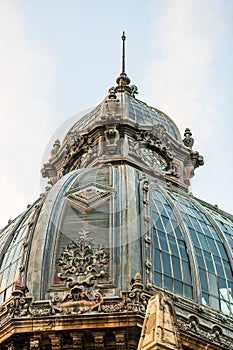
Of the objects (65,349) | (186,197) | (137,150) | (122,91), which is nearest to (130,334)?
(65,349)

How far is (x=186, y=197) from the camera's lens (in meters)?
46.6

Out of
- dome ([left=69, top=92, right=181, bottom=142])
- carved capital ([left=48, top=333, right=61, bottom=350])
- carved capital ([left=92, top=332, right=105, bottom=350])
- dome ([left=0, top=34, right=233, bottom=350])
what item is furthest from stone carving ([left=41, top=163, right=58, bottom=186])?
carved capital ([left=92, top=332, right=105, bottom=350])

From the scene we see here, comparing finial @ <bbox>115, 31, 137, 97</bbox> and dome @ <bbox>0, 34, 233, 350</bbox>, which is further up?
finial @ <bbox>115, 31, 137, 97</bbox>

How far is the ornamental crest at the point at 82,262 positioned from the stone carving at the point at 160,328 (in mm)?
9061

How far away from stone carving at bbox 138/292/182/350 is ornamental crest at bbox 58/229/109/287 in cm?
906

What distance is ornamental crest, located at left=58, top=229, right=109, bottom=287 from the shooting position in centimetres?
3697

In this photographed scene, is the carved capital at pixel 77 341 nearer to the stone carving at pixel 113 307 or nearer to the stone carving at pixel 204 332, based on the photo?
the stone carving at pixel 113 307

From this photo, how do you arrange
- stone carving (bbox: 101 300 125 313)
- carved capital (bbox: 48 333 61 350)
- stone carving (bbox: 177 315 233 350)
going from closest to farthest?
carved capital (bbox: 48 333 61 350) → stone carving (bbox: 101 300 125 313) → stone carving (bbox: 177 315 233 350)

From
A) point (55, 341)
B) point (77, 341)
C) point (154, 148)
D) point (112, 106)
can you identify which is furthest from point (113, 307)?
point (112, 106)

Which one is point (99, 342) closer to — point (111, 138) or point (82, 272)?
point (82, 272)

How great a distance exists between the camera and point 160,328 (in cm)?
2636

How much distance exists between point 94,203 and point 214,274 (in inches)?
199

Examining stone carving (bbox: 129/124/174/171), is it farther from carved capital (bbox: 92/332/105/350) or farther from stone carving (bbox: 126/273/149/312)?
carved capital (bbox: 92/332/105/350)

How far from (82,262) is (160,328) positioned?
11.6 metres
